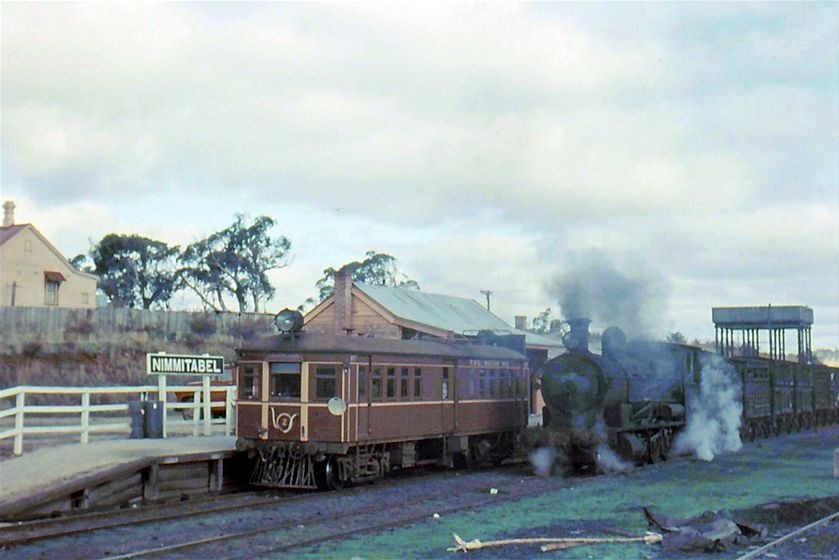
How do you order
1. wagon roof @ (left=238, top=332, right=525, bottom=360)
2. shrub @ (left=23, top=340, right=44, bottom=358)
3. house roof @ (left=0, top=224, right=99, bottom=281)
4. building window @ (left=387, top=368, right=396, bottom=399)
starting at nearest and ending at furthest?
wagon roof @ (left=238, top=332, right=525, bottom=360) → building window @ (left=387, top=368, right=396, bottom=399) → shrub @ (left=23, top=340, right=44, bottom=358) → house roof @ (left=0, top=224, right=99, bottom=281)

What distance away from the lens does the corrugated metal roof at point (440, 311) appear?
39156 mm

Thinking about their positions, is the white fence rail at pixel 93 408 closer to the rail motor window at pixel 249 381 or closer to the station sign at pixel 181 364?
the station sign at pixel 181 364

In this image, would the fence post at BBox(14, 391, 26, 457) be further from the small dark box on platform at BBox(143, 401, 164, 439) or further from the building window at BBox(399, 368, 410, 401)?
the building window at BBox(399, 368, 410, 401)

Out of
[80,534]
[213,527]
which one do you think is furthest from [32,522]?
[213,527]

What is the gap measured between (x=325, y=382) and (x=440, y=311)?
87.1 ft

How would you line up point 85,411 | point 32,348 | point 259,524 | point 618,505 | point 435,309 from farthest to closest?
point 32,348 → point 435,309 → point 85,411 → point 618,505 → point 259,524

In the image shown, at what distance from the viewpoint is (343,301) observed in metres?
40.4

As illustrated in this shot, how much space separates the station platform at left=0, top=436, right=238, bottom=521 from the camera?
43.8 ft

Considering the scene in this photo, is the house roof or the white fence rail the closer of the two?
the white fence rail

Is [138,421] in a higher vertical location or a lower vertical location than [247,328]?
lower

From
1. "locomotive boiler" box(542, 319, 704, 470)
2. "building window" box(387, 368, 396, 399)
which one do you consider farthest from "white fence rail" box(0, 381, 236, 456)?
"locomotive boiler" box(542, 319, 704, 470)

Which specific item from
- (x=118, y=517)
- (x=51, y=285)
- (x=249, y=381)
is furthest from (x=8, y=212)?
(x=118, y=517)

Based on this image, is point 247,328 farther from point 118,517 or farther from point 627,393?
point 118,517

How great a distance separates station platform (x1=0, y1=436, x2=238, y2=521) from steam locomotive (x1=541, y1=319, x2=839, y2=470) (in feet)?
23.2
